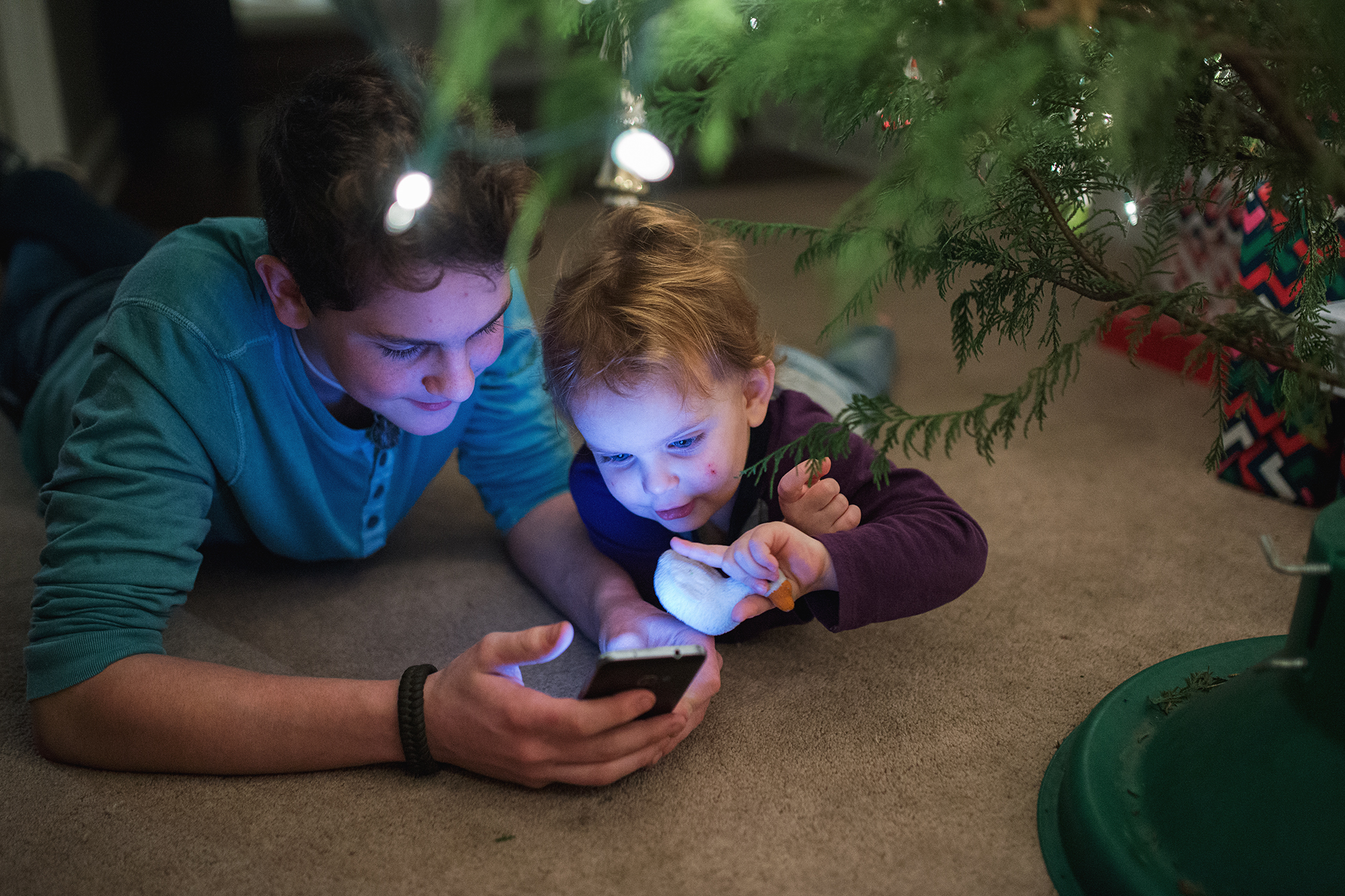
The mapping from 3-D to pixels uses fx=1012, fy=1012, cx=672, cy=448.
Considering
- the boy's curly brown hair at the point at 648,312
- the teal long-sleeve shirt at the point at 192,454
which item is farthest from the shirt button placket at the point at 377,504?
the boy's curly brown hair at the point at 648,312

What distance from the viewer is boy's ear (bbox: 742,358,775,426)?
1.08 m

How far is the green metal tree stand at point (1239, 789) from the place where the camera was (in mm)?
709

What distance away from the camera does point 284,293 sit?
994 millimetres

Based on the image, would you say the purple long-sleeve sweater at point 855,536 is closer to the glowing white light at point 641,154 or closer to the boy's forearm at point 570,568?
the boy's forearm at point 570,568

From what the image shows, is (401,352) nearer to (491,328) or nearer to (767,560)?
(491,328)

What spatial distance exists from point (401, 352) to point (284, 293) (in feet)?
0.48

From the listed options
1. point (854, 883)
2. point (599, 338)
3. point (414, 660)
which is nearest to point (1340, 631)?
point (854, 883)

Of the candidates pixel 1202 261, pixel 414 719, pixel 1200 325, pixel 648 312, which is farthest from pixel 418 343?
pixel 1202 261

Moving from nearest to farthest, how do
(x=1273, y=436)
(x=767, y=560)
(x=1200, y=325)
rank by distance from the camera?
(x=1200, y=325)
(x=767, y=560)
(x=1273, y=436)

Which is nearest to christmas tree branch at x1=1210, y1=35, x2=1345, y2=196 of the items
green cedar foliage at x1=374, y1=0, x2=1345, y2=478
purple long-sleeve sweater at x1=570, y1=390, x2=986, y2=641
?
green cedar foliage at x1=374, y1=0, x2=1345, y2=478

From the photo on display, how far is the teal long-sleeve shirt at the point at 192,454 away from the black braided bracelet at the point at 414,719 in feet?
0.77

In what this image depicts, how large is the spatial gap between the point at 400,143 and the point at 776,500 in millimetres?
517

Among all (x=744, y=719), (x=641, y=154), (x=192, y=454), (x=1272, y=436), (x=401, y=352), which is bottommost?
(x=744, y=719)

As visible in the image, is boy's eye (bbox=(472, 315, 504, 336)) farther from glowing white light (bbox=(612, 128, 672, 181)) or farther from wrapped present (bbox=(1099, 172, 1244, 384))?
wrapped present (bbox=(1099, 172, 1244, 384))
